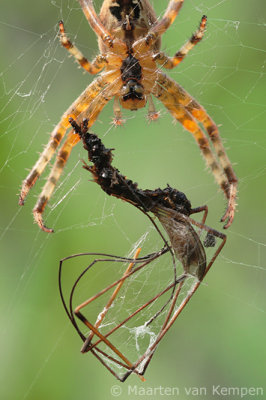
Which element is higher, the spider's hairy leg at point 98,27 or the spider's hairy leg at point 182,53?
the spider's hairy leg at point 182,53

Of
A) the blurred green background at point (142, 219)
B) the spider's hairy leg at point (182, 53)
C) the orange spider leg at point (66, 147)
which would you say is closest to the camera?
the spider's hairy leg at point (182, 53)

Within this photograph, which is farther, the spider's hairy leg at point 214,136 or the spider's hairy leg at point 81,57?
the spider's hairy leg at point 214,136

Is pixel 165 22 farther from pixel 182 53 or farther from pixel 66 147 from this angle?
pixel 66 147

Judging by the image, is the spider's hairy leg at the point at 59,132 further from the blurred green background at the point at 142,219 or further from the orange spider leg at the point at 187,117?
the orange spider leg at the point at 187,117

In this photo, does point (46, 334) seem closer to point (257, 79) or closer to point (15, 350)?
point (15, 350)

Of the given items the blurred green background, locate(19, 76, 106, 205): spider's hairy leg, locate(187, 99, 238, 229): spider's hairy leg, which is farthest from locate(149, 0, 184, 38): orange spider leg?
the blurred green background

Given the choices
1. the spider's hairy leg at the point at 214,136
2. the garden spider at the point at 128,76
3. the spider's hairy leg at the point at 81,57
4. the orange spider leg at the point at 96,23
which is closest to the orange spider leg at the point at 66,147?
the garden spider at the point at 128,76

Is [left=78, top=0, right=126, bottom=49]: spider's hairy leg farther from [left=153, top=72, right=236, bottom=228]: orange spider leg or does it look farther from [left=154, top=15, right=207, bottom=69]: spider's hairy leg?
[left=153, top=72, right=236, bottom=228]: orange spider leg
